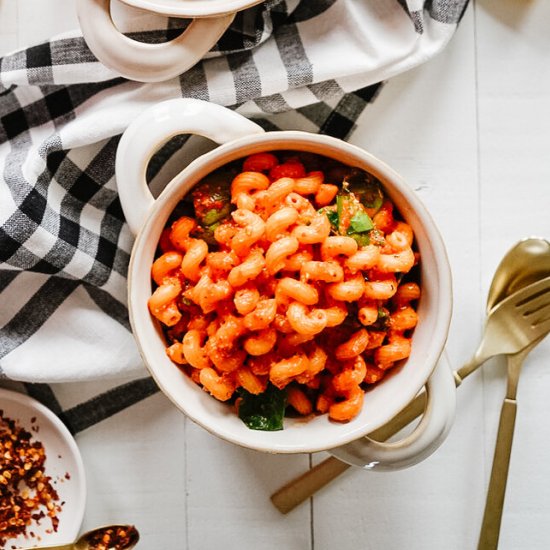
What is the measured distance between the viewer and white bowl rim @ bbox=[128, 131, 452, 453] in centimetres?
96

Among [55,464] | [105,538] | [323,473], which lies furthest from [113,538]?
[323,473]

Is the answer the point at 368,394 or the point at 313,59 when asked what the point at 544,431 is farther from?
the point at 313,59

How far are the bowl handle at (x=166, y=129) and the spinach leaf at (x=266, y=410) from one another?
1.04 feet

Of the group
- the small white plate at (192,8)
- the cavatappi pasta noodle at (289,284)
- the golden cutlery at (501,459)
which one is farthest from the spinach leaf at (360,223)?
the golden cutlery at (501,459)

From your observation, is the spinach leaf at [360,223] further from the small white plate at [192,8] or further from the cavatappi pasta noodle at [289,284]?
the small white plate at [192,8]

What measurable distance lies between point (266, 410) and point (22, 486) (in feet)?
1.64

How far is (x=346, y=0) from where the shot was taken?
1123 mm

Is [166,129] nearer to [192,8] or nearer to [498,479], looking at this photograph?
[192,8]

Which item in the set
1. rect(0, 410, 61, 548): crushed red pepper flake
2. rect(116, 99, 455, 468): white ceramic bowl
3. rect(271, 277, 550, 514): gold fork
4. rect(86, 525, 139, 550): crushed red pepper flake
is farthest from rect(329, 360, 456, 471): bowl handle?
rect(0, 410, 61, 548): crushed red pepper flake

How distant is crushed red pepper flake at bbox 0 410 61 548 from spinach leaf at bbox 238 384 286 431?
0.43 m

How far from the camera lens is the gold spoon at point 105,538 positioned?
119 centimetres

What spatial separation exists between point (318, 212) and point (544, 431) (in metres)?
0.58

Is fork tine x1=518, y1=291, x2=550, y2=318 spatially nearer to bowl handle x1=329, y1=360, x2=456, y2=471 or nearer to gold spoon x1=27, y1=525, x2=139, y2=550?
bowl handle x1=329, y1=360, x2=456, y2=471

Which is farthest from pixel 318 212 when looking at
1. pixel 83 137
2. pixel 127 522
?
pixel 127 522
